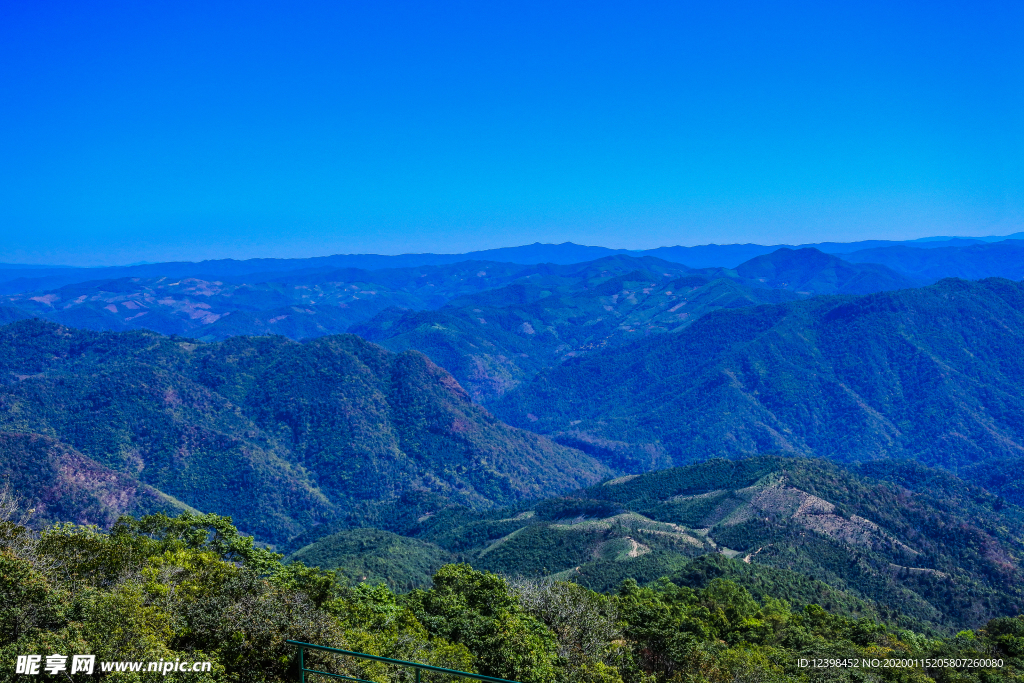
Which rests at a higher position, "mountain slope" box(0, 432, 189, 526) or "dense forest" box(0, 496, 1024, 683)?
"dense forest" box(0, 496, 1024, 683)

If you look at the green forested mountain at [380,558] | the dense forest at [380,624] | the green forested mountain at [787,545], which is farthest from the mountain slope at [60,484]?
the dense forest at [380,624]

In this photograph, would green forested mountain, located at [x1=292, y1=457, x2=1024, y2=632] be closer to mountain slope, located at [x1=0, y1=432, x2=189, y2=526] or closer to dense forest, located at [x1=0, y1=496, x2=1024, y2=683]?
dense forest, located at [x1=0, y1=496, x2=1024, y2=683]

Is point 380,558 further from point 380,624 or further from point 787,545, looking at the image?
point 380,624

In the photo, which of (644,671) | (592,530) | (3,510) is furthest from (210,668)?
(592,530)

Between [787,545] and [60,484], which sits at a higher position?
[60,484]

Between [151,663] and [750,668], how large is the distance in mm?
41482

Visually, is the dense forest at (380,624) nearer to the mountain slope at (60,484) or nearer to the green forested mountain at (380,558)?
the green forested mountain at (380,558)

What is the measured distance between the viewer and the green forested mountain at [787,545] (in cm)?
11138

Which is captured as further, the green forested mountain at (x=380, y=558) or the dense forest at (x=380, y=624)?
the green forested mountain at (x=380, y=558)

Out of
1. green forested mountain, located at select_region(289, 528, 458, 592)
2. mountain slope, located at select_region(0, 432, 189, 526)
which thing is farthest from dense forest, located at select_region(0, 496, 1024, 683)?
mountain slope, located at select_region(0, 432, 189, 526)

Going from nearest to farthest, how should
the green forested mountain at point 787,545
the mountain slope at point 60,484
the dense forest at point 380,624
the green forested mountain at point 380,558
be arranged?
1. the dense forest at point 380,624
2. the green forested mountain at point 787,545
3. the green forested mountain at point 380,558
4. the mountain slope at point 60,484

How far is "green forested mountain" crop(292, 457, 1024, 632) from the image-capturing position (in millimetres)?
111375

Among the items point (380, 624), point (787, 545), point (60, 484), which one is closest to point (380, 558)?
point (787, 545)

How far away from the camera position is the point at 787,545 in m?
134
